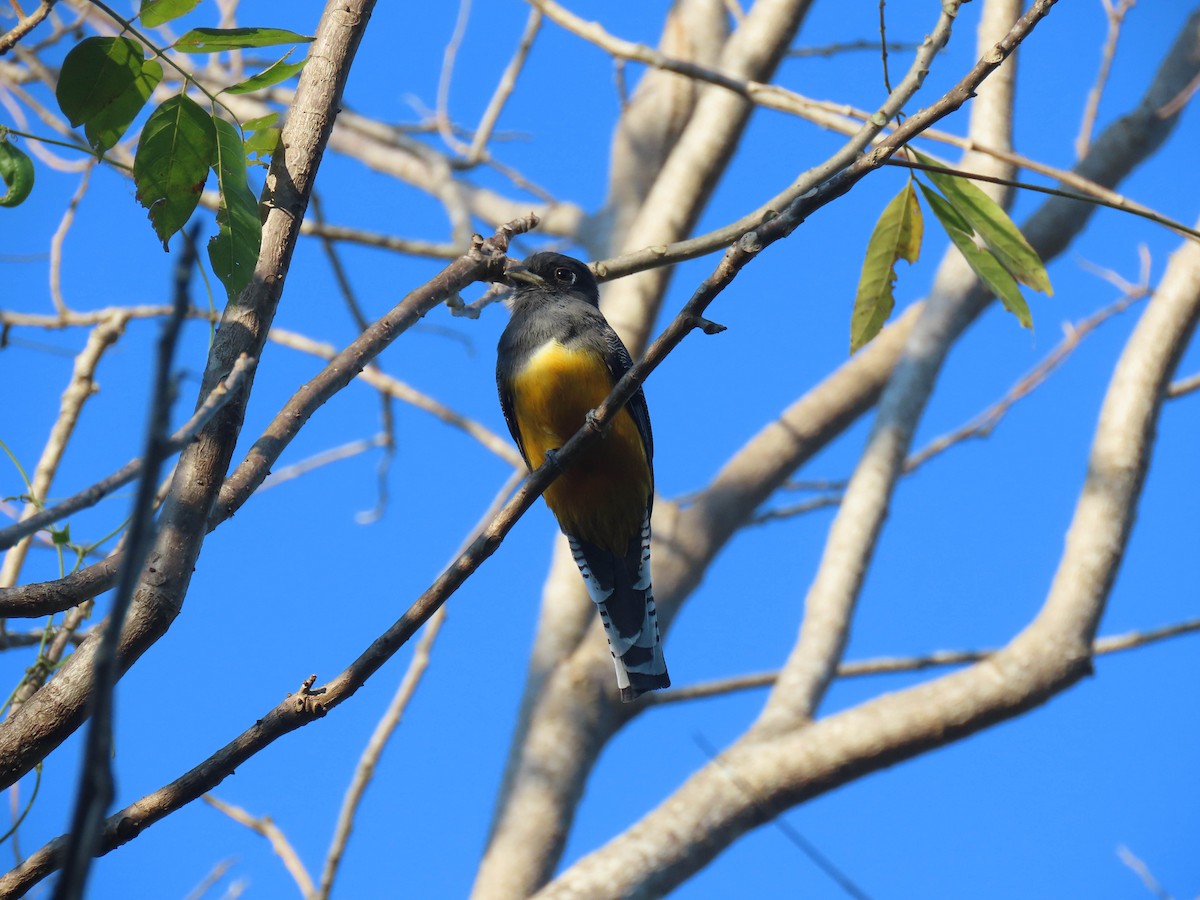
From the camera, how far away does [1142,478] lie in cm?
551

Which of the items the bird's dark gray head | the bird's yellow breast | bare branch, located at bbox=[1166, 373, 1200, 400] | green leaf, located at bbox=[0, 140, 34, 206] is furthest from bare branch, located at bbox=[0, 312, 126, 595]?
bare branch, located at bbox=[1166, 373, 1200, 400]

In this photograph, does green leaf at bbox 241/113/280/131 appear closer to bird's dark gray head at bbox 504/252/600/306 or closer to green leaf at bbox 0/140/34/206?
green leaf at bbox 0/140/34/206

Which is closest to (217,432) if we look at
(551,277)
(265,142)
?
(265,142)

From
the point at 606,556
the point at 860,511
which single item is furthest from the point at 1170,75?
the point at 606,556

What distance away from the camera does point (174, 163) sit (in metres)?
2.37

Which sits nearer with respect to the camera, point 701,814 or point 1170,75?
point 701,814

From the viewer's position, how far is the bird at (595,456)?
15.3 ft

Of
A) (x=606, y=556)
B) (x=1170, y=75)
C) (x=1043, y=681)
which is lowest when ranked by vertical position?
(x=1043, y=681)

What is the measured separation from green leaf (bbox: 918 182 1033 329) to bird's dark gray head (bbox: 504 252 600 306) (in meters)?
2.54

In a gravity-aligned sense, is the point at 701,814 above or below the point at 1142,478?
below

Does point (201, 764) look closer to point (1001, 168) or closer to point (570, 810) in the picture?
point (570, 810)

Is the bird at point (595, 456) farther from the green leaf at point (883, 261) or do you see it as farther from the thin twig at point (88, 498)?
the thin twig at point (88, 498)

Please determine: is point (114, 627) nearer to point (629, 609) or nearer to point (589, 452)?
point (589, 452)

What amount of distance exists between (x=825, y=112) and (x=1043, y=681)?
2668mm
